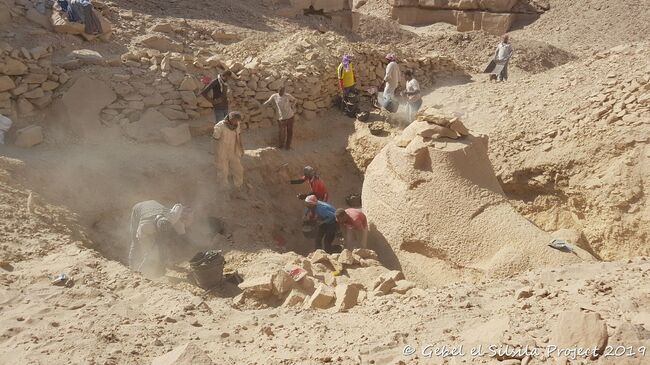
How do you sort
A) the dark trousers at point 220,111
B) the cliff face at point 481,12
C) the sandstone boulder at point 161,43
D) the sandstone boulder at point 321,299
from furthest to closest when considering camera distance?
1. the cliff face at point 481,12
2. the sandstone boulder at point 161,43
3. the dark trousers at point 220,111
4. the sandstone boulder at point 321,299

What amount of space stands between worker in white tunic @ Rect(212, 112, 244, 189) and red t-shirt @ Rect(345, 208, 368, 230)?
1.73 meters

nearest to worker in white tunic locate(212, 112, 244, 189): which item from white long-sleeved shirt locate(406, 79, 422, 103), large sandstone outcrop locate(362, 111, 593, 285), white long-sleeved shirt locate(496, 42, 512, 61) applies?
large sandstone outcrop locate(362, 111, 593, 285)

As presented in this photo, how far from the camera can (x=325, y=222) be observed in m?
6.54

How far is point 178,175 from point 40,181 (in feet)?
5.02

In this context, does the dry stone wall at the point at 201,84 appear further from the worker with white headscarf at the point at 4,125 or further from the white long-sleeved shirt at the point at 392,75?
the worker with white headscarf at the point at 4,125

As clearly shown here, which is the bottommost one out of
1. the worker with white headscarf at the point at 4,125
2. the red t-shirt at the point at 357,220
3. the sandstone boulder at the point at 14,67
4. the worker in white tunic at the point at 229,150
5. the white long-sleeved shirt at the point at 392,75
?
the red t-shirt at the point at 357,220

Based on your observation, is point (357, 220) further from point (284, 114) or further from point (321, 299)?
point (284, 114)

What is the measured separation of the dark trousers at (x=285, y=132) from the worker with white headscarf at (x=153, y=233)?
2879mm

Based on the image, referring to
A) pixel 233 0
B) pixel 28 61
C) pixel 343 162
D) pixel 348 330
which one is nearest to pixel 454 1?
pixel 233 0

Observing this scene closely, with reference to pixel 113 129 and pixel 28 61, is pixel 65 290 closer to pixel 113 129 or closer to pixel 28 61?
pixel 113 129

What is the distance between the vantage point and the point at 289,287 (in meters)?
4.92

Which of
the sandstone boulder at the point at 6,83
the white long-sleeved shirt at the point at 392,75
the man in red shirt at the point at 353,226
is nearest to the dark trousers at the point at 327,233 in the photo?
the man in red shirt at the point at 353,226

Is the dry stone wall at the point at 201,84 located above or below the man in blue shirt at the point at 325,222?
above

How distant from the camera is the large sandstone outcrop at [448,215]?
17.4ft
